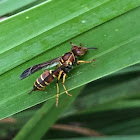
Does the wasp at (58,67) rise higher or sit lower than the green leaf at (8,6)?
lower

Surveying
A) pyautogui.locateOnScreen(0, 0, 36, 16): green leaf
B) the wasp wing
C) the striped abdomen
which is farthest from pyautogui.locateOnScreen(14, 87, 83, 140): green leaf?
pyautogui.locateOnScreen(0, 0, 36, 16): green leaf

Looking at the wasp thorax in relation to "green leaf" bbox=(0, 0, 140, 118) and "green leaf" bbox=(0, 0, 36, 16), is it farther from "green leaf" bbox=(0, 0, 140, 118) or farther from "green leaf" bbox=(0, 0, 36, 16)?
"green leaf" bbox=(0, 0, 36, 16)

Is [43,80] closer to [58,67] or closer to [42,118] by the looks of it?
[58,67]

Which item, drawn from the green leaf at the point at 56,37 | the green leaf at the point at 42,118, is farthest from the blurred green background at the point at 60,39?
the green leaf at the point at 42,118

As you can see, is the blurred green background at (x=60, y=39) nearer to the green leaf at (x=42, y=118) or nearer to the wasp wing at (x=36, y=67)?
the wasp wing at (x=36, y=67)

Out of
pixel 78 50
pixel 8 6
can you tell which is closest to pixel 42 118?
pixel 78 50

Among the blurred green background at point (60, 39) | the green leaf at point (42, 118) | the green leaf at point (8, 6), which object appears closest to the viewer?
the blurred green background at point (60, 39)
